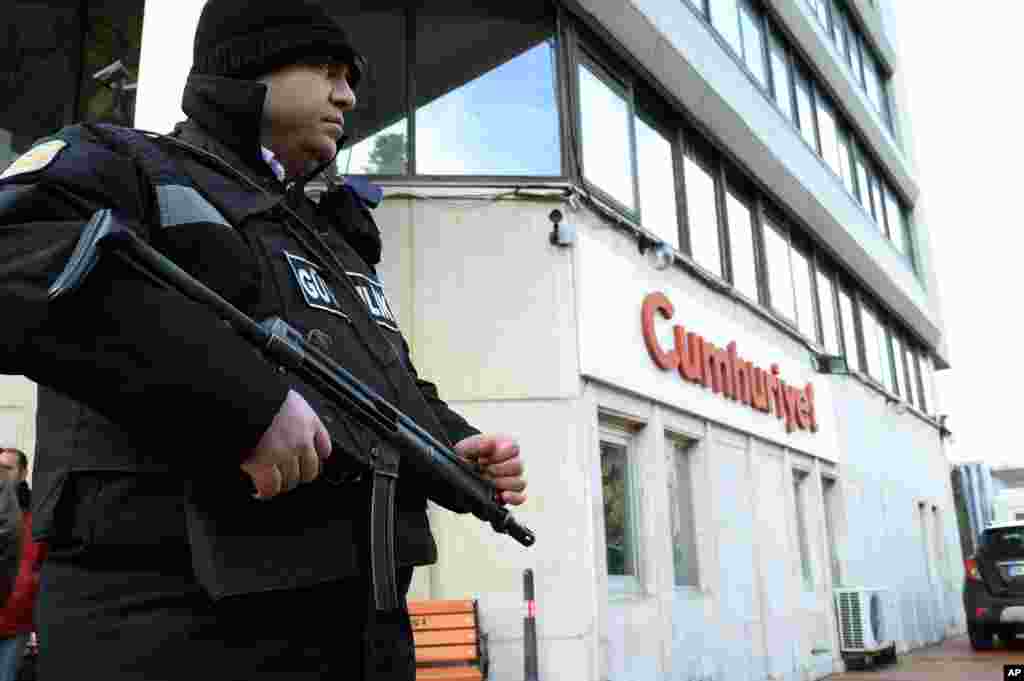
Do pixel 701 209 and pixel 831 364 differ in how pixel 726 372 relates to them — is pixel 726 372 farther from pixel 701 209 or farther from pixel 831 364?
pixel 831 364

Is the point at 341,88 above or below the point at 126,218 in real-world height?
above

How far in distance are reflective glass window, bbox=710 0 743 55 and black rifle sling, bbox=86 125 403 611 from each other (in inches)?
398

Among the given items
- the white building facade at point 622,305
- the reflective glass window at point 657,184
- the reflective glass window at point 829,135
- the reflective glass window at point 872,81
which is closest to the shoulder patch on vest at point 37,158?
the white building facade at point 622,305

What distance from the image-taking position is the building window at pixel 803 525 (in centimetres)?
1105

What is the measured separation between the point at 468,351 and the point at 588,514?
1517mm

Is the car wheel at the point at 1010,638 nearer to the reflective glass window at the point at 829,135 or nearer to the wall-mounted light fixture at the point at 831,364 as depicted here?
the wall-mounted light fixture at the point at 831,364

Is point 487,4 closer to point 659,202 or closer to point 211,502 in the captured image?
point 659,202

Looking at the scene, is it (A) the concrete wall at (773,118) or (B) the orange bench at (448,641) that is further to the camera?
(A) the concrete wall at (773,118)

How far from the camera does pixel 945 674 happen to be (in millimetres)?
9883

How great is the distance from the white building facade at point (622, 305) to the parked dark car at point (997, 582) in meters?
1.42

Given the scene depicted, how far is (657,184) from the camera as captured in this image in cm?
922

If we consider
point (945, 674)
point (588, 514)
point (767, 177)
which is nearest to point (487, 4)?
point (588, 514)

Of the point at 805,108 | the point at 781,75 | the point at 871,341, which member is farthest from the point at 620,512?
the point at 871,341

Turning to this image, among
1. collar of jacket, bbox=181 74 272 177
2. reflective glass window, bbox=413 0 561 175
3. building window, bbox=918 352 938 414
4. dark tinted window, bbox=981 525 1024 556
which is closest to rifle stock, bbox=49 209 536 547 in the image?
collar of jacket, bbox=181 74 272 177
